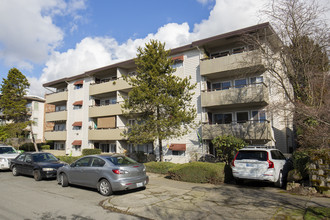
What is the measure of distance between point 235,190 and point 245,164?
1.22m

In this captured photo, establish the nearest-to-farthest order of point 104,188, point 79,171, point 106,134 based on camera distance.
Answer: point 104,188, point 79,171, point 106,134

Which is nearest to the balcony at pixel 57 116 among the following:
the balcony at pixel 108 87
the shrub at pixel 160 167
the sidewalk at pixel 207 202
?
the balcony at pixel 108 87

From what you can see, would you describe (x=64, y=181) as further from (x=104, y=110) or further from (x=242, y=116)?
(x=104, y=110)

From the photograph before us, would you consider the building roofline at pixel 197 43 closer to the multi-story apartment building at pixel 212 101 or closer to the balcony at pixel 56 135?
the multi-story apartment building at pixel 212 101

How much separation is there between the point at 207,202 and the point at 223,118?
13.0 meters

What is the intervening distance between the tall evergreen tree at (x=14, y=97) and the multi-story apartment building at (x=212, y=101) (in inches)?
334

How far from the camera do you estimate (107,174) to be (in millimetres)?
9133

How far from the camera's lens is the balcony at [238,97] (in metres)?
17.1

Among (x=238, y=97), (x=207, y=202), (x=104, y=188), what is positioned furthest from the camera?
(x=238, y=97)

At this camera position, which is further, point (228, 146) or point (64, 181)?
point (228, 146)

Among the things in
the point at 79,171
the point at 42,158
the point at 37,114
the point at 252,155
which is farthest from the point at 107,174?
the point at 37,114

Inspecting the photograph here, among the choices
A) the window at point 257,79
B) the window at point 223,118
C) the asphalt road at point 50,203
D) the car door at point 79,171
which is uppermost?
the window at point 257,79

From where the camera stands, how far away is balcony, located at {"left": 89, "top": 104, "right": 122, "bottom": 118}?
2497cm

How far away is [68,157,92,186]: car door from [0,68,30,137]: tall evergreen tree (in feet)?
81.9
